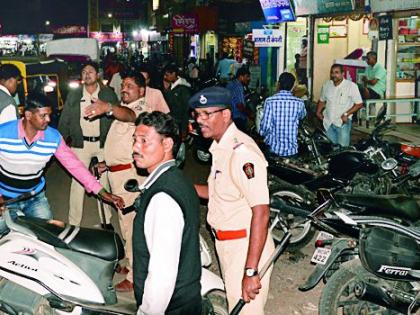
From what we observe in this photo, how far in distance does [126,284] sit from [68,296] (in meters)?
1.82

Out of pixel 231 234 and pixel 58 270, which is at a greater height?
pixel 231 234

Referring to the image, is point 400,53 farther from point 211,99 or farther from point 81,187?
point 211,99

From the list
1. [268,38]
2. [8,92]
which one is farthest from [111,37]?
[8,92]

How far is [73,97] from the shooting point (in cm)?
675

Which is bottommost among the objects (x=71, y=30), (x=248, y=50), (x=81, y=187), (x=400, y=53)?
(x=81, y=187)

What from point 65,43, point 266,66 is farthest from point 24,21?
point 266,66

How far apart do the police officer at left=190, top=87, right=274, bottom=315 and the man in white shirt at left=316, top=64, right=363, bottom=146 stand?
263 inches

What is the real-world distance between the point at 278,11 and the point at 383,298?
14.1m

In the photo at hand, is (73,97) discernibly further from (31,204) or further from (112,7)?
(112,7)

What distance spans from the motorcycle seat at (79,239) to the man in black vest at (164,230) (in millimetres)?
749

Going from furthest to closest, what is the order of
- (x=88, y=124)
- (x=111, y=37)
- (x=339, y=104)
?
(x=111, y=37), (x=339, y=104), (x=88, y=124)

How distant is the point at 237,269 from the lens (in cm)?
375

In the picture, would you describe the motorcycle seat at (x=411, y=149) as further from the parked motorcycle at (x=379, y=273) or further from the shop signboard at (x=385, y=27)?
the shop signboard at (x=385, y=27)

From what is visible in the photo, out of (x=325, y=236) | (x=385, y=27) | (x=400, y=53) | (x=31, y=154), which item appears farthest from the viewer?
(x=400, y=53)
